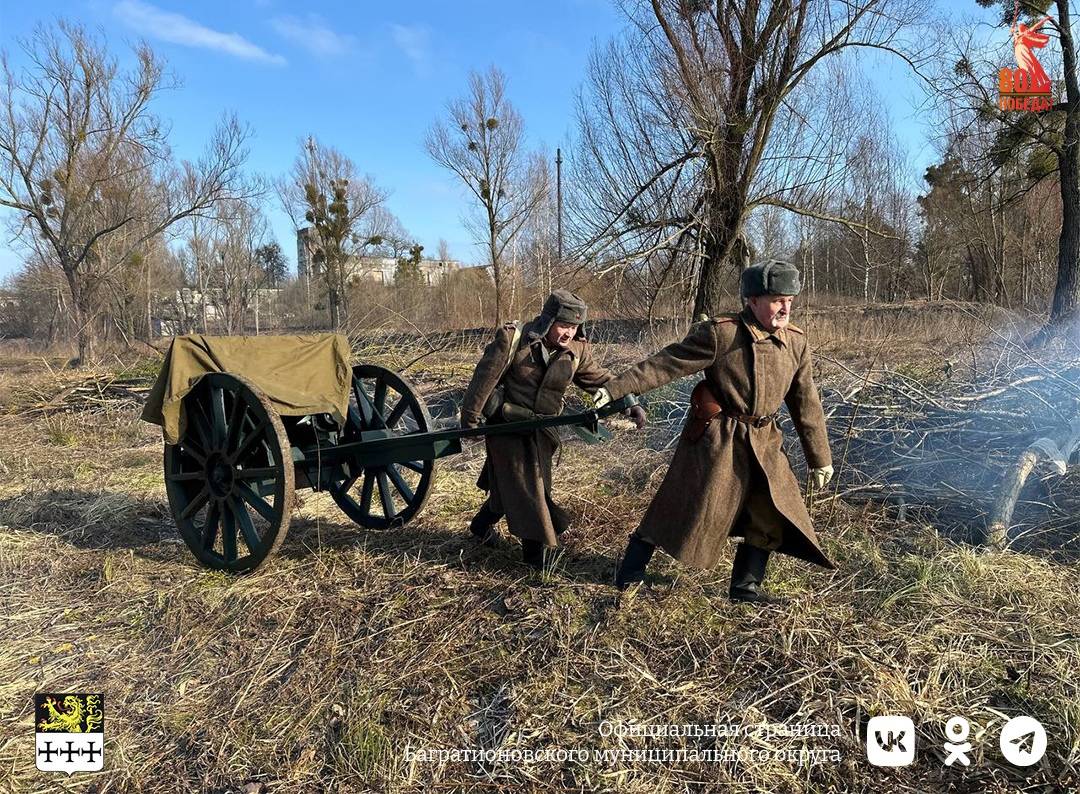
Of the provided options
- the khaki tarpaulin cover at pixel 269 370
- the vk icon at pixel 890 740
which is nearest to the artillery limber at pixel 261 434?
the khaki tarpaulin cover at pixel 269 370

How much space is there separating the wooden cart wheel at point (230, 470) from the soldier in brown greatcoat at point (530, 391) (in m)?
1.00

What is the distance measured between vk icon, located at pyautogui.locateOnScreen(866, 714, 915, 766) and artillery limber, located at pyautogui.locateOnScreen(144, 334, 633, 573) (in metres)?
1.62

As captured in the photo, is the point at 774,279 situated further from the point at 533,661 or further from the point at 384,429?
the point at 384,429

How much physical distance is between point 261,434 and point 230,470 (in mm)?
364

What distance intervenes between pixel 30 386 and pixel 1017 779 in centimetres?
1142

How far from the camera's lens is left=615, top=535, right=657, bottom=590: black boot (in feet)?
10.5

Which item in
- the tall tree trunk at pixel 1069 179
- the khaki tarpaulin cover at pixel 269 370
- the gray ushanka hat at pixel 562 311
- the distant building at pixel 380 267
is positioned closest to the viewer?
the gray ushanka hat at pixel 562 311

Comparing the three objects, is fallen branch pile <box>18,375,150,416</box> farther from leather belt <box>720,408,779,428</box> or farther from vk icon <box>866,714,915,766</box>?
vk icon <box>866,714,915,766</box>

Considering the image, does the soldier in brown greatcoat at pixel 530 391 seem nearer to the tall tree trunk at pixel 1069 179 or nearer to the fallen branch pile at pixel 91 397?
the fallen branch pile at pixel 91 397

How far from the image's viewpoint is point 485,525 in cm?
394

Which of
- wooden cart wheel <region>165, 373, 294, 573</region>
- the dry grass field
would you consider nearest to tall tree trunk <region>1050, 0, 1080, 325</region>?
the dry grass field

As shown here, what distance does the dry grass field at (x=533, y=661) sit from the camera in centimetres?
233

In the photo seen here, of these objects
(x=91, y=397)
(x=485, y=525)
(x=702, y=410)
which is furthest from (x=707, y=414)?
(x=91, y=397)

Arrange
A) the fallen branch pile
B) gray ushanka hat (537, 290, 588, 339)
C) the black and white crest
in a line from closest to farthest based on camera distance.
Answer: the black and white crest < gray ushanka hat (537, 290, 588, 339) < the fallen branch pile
